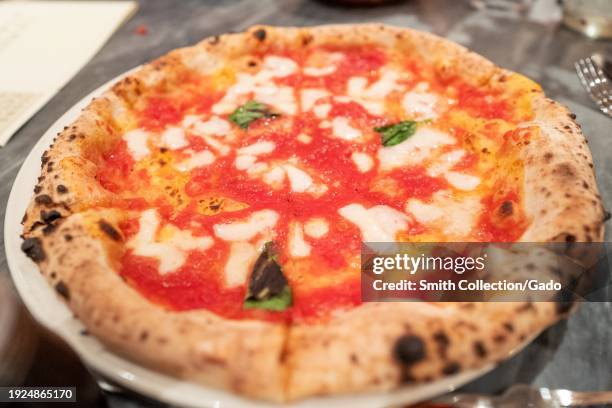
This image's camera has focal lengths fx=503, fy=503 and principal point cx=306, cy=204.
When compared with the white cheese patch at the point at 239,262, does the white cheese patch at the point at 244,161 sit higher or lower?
lower

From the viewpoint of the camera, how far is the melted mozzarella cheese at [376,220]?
95.1 inches

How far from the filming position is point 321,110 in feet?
11.0

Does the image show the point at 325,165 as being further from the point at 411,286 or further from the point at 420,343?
the point at 420,343

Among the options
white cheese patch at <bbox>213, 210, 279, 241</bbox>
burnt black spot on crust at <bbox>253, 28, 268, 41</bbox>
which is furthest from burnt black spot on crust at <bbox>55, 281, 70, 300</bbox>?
burnt black spot on crust at <bbox>253, 28, 268, 41</bbox>

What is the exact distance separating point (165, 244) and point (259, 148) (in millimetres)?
927

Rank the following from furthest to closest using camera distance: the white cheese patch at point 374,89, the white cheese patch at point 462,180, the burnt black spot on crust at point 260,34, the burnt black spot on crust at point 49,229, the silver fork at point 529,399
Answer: the burnt black spot on crust at point 260,34, the white cheese patch at point 374,89, the white cheese patch at point 462,180, the burnt black spot on crust at point 49,229, the silver fork at point 529,399

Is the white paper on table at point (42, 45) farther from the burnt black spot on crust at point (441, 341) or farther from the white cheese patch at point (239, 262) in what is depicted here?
the burnt black spot on crust at point (441, 341)

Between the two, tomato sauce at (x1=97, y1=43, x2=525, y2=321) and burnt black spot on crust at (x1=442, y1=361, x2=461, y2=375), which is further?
tomato sauce at (x1=97, y1=43, x2=525, y2=321)

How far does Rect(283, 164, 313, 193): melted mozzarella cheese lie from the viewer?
9.05 ft

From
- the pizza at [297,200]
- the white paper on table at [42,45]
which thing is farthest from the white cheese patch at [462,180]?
the white paper on table at [42,45]

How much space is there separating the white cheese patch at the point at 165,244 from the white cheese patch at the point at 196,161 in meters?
0.50

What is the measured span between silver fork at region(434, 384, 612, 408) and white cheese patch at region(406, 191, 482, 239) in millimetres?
756

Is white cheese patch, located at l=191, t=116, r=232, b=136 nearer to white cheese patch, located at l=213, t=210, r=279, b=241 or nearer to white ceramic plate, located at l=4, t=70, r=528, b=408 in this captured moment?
white cheese patch, located at l=213, t=210, r=279, b=241

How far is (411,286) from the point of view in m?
2.19
